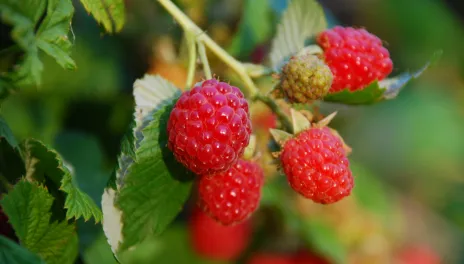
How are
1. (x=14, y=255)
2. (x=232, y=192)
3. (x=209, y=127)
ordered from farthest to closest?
(x=232, y=192), (x=209, y=127), (x=14, y=255)

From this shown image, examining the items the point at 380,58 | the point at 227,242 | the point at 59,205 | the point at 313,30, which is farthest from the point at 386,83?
the point at 227,242

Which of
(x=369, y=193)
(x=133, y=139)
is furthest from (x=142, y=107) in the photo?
(x=369, y=193)

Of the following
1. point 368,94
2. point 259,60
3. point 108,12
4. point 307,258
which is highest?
point 108,12

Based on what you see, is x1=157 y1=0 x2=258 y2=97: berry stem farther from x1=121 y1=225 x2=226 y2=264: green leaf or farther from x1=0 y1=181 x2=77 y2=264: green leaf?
x1=121 y1=225 x2=226 y2=264: green leaf

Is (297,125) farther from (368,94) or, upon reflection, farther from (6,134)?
(6,134)

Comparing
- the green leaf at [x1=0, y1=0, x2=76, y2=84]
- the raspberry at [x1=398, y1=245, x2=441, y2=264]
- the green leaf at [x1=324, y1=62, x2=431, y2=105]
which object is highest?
the green leaf at [x1=0, y1=0, x2=76, y2=84]

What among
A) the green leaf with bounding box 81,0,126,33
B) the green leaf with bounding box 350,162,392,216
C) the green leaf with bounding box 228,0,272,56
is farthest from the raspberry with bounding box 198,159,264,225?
the green leaf with bounding box 350,162,392,216

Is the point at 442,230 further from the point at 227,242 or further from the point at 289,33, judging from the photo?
the point at 289,33
